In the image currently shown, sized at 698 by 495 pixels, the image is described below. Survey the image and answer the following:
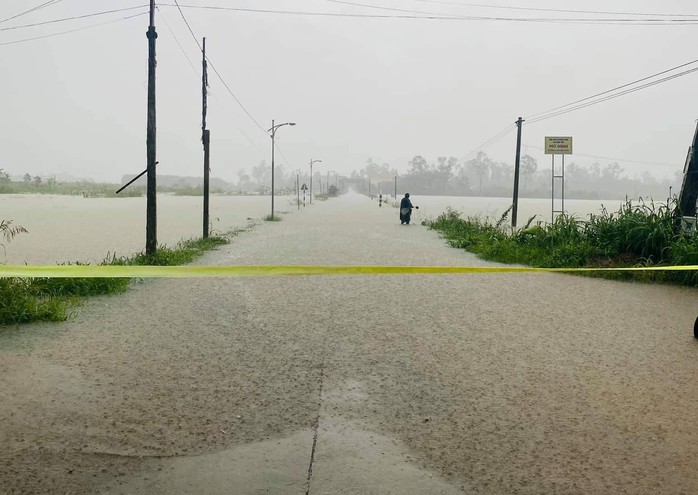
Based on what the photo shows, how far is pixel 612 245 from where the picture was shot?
43.4ft

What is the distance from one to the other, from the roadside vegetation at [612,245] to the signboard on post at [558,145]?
407cm

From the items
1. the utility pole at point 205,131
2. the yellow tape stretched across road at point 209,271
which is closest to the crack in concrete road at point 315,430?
the yellow tape stretched across road at point 209,271

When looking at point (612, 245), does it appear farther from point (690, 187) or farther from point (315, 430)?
point (315, 430)

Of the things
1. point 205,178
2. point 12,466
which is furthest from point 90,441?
point 205,178

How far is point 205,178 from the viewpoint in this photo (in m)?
21.3

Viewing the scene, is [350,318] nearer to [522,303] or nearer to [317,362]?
[317,362]

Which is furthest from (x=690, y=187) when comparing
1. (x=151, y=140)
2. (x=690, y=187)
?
(x=151, y=140)

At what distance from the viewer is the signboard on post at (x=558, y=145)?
19.1m

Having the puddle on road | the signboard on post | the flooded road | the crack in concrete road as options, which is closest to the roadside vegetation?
the flooded road

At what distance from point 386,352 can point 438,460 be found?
8.12 ft

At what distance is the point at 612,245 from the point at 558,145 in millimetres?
6930

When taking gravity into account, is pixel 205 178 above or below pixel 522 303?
above

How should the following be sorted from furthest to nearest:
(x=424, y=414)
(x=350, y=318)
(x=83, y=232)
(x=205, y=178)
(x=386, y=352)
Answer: (x=83, y=232)
(x=205, y=178)
(x=350, y=318)
(x=386, y=352)
(x=424, y=414)

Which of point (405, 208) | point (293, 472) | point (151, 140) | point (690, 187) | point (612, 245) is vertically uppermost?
point (151, 140)
